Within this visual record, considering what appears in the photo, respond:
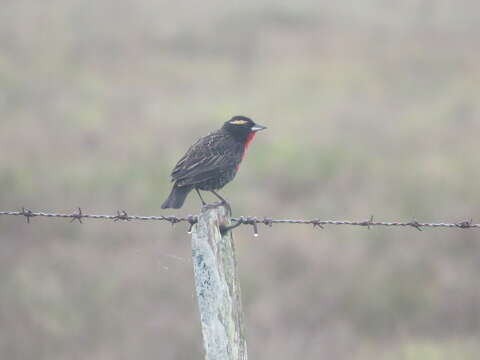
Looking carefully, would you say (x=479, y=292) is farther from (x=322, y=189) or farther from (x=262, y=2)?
(x=262, y=2)

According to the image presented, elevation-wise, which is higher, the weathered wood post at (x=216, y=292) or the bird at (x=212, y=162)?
the bird at (x=212, y=162)

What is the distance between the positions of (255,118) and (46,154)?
13.1 feet

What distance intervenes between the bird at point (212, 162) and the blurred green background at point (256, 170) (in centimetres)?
81

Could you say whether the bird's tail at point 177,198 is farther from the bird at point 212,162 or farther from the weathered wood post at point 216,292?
the weathered wood post at point 216,292

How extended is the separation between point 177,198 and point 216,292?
2859mm

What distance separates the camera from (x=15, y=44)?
21.3m

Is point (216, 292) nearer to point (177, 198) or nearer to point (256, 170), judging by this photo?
point (177, 198)

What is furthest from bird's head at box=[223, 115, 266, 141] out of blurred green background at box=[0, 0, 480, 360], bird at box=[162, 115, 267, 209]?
blurred green background at box=[0, 0, 480, 360]

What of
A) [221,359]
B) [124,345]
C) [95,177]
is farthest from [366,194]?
[221,359]

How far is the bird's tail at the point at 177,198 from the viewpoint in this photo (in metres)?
7.25

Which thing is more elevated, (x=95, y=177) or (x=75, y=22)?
(x=75, y=22)

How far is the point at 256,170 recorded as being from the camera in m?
14.2

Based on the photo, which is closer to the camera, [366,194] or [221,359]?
[221,359]

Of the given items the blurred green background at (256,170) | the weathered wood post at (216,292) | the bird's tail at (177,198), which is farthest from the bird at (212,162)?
the weathered wood post at (216,292)
